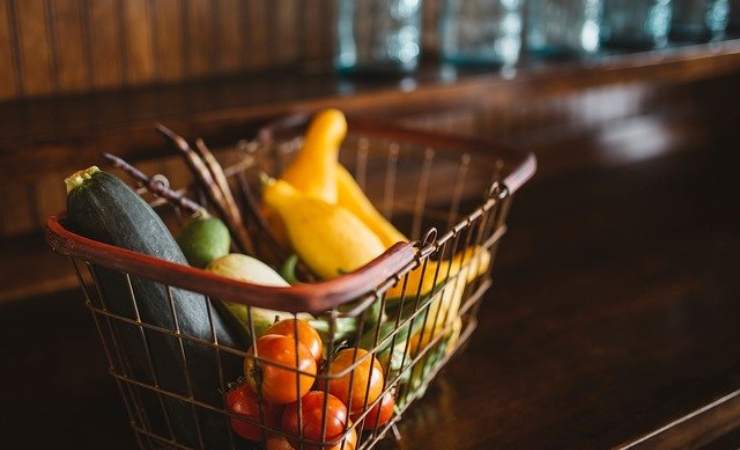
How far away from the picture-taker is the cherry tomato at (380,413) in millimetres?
586

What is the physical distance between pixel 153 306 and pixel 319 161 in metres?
0.35

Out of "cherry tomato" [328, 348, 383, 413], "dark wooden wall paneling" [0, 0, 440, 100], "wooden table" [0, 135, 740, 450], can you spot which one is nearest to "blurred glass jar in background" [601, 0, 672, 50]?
"wooden table" [0, 135, 740, 450]

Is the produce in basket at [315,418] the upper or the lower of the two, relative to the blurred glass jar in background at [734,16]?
lower

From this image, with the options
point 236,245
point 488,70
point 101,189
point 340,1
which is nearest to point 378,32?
point 340,1

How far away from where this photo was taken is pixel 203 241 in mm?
664

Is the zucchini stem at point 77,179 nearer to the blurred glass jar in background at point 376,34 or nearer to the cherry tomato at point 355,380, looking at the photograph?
the cherry tomato at point 355,380

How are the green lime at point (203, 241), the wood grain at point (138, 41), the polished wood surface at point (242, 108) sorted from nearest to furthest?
the green lime at point (203, 241), the polished wood surface at point (242, 108), the wood grain at point (138, 41)

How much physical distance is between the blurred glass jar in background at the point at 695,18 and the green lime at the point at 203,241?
1.34 metres

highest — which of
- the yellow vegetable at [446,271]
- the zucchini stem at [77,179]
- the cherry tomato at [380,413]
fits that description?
the zucchini stem at [77,179]

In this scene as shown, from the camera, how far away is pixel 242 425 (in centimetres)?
55

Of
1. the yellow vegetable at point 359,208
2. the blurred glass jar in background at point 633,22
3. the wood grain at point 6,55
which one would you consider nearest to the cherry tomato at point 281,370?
the yellow vegetable at point 359,208

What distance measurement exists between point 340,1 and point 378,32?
80mm

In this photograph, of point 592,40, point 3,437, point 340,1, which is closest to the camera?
point 3,437

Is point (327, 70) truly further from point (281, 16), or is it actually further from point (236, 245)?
point (236, 245)
